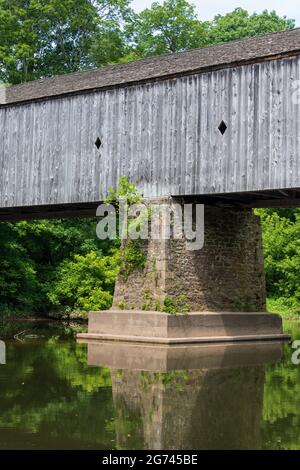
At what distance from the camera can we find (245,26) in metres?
44.6

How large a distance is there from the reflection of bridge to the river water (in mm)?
3638

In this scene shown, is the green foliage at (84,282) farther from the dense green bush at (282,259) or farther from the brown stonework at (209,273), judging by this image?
the dense green bush at (282,259)

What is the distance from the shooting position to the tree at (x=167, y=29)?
45.2m

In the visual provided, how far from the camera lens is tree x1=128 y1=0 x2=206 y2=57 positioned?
45156mm

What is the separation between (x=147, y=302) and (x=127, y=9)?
28.7m

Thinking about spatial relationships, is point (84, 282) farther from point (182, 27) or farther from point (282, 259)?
point (182, 27)

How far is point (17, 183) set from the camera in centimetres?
2430

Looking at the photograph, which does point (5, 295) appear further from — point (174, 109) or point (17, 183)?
point (174, 109)

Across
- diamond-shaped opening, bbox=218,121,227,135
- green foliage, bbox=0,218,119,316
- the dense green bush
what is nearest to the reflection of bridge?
diamond-shaped opening, bbox=218,121,227,135

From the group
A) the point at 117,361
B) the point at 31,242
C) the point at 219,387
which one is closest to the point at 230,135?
the point at 117,361

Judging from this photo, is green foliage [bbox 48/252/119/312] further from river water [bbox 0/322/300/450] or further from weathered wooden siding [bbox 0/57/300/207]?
river water [bbox 0/322/300/450]

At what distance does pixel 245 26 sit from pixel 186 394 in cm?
3654
